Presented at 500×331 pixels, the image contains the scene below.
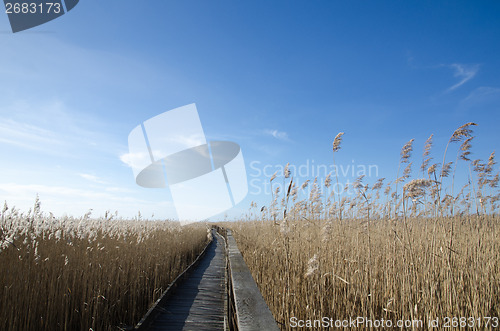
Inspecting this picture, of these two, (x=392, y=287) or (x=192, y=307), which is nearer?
(x=392, y=287)

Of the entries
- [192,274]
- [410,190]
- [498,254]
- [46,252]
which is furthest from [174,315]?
[498,254]

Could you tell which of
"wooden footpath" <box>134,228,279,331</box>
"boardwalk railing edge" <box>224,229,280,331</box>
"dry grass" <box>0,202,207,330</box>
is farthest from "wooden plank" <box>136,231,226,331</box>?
"boardwalk railing edge" <box>224,229,280,331</box>

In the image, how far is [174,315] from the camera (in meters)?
3.71

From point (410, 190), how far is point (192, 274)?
5312mm

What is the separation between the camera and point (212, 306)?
421cm

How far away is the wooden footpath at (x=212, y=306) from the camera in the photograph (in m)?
2.10

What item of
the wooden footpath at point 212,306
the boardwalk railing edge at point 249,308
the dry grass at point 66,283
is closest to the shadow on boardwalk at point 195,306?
the wooden footpath at point 212,306

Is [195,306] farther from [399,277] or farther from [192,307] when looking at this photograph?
[399,277]

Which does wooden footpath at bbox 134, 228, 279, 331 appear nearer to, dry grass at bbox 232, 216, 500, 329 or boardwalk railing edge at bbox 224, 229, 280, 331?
boardwalk railing edge at bbox 224, 229, 280, 331

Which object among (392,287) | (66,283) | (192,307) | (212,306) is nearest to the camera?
(66,283)

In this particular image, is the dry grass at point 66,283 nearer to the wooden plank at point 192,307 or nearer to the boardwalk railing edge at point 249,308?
the wooden plank at point 192,307

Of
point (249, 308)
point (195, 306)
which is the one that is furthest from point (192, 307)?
point (249, 308)

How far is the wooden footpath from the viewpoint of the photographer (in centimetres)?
210

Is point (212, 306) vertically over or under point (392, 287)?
under
